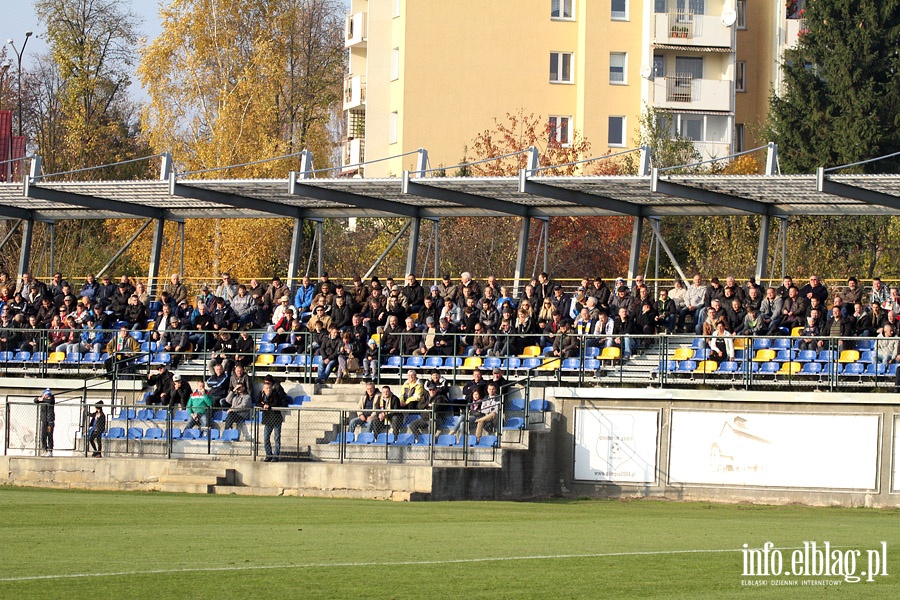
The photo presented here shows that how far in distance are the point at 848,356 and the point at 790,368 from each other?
3.28 feet

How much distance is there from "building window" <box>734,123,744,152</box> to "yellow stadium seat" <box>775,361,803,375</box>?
38993 millimetres

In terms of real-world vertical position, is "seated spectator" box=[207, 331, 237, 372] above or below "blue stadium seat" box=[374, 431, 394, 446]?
above

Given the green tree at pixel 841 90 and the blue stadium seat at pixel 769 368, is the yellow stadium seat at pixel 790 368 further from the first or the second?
the green tree at pixel 841 90

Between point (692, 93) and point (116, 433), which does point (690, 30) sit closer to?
point (692, 93)

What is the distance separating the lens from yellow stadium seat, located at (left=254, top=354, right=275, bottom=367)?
1167 inches

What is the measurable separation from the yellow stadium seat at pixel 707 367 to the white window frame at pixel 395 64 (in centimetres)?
3802

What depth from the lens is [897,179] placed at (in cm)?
Result: 2584

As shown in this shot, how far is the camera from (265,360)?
2975cm

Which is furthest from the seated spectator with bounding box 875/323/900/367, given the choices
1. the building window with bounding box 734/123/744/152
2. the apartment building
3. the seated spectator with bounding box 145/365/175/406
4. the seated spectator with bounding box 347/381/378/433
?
the building window with bounding box 734/123/744/152

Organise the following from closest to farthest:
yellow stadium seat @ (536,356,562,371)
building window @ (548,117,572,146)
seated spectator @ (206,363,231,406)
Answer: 1. seated spectator @ (206,363,231,406)
2. yellow stadium seat @ (536,356,562,371)
3. building window @ (548,117,572,146)

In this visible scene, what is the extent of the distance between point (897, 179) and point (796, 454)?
5.08 meters

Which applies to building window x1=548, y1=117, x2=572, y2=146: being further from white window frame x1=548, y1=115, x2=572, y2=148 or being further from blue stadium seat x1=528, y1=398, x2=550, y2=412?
blue stadium seat x1=528, y1=398, x2=550, y2=412

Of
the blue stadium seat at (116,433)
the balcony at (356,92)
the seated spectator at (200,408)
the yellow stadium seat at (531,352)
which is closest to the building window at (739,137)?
the balcony at (356,92)

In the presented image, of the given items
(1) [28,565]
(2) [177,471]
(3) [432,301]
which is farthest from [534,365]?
(1) [28,565]
